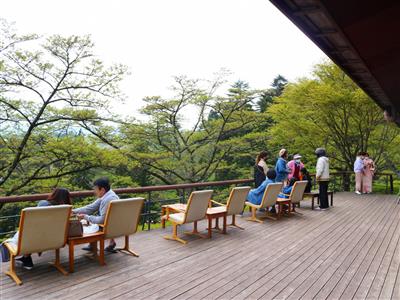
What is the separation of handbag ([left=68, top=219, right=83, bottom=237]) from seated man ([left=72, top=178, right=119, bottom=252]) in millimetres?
280

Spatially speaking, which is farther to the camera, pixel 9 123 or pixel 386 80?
pixel 9 123

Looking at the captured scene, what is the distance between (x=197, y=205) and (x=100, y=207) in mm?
1601

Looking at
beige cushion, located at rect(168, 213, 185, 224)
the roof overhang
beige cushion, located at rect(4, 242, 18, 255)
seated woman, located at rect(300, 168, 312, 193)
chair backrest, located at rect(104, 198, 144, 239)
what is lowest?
beige cushion, located at rect(4, 242, 18, 255)

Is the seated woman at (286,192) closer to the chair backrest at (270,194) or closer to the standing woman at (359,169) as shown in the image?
the chair backrest at (270,194)

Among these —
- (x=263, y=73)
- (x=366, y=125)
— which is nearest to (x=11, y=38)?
(x=366, y=125)

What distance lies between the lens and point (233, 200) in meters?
5.98

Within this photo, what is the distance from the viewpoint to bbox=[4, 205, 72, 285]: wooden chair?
338cm

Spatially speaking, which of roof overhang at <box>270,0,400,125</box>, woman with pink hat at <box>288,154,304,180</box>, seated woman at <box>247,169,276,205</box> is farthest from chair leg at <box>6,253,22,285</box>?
woman with pink hat at <box>288,154,304,180</box>

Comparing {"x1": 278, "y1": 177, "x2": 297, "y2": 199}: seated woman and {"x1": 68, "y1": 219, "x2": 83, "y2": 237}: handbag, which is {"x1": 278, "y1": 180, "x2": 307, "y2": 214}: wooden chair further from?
{"x1": 68, "y1": 219, "x2": 83, "y2": 237}: handbag

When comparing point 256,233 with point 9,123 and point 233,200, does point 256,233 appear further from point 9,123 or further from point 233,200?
point 9,123

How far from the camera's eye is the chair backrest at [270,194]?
6.76m

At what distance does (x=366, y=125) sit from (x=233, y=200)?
32.7ft

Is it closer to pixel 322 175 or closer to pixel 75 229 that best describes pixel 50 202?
pixel 75 229

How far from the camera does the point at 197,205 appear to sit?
530 cm
